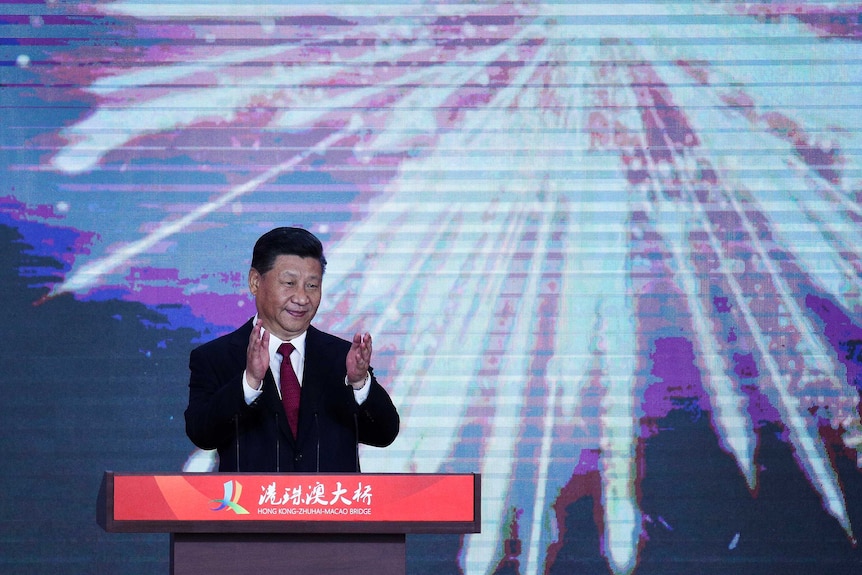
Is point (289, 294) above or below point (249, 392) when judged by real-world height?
above

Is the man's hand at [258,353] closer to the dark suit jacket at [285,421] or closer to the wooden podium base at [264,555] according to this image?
the dark suit jacket at [285,421]

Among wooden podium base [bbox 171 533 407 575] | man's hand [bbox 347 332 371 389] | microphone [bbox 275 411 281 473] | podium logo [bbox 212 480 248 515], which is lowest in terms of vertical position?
wooden podium base [bbox 171 533 407 575]

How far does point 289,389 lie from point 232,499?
0.57m

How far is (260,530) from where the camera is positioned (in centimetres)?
229

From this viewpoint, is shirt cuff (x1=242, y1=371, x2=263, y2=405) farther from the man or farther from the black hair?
the black hair

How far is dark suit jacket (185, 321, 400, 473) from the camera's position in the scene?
2.72 metres

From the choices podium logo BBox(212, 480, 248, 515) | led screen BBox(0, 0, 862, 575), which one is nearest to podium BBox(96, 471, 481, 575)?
podium logo BBox(212, 480, 248, 515)

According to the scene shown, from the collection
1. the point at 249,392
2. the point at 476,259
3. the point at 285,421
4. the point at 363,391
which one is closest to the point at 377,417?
the point at 363,391

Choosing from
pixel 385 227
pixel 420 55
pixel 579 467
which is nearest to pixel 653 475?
pixel 579 467

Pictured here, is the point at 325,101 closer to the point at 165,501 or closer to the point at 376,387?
the point at 376,387

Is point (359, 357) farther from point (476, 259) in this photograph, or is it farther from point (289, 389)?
point (476, 259)

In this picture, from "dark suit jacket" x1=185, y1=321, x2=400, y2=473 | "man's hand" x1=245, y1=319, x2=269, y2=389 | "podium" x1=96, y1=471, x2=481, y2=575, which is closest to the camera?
"podium" x1=96, y1=471, x2=481, y2=575

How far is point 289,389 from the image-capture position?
2.84m

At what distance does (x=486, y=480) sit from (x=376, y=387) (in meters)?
1.96
